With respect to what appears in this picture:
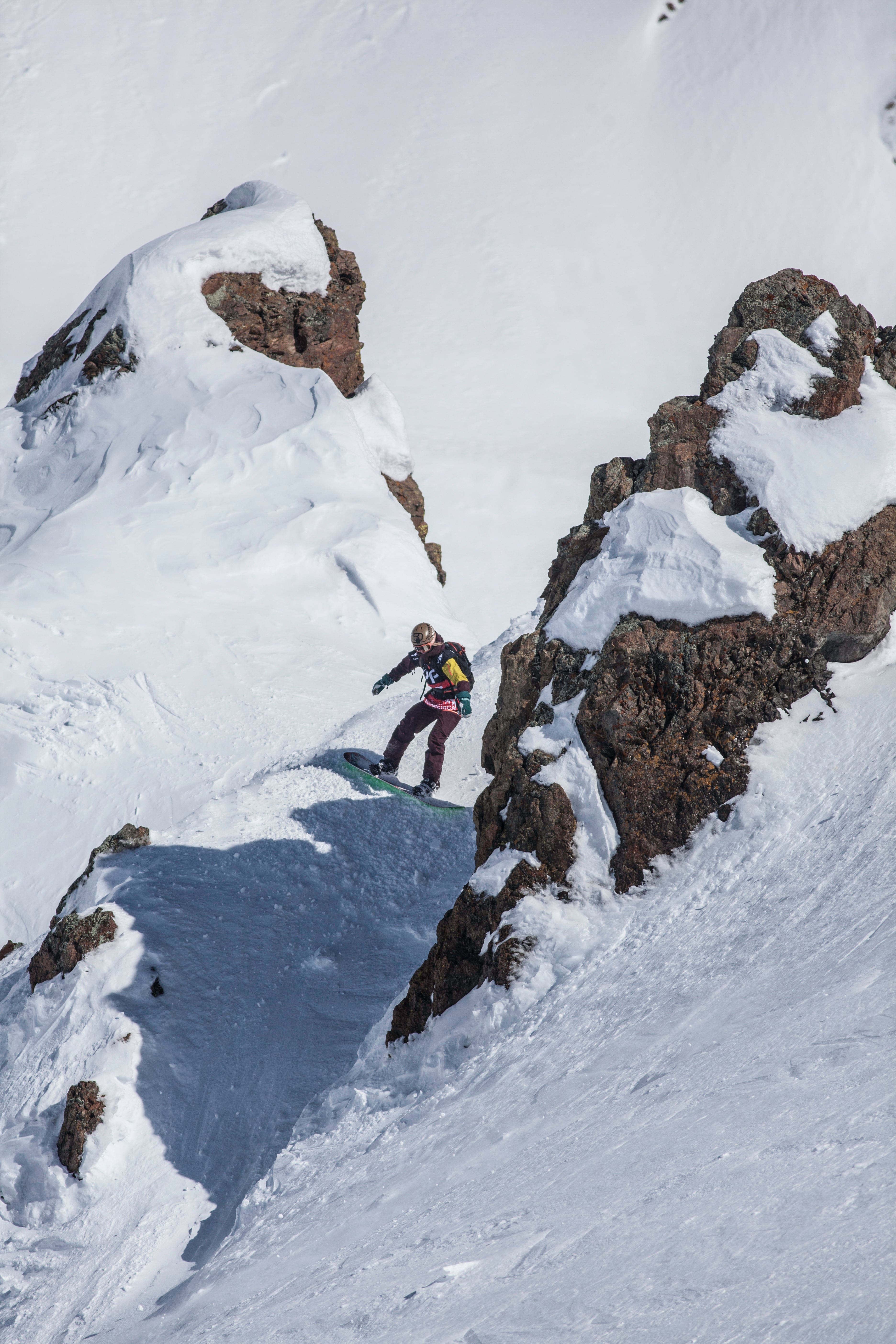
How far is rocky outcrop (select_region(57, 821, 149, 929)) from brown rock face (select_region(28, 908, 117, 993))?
76cm

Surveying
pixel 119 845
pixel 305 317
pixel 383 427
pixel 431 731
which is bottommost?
pixel 431 731

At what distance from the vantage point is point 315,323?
59.5ft

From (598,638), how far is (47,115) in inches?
1962

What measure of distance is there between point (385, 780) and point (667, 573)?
4.22 m

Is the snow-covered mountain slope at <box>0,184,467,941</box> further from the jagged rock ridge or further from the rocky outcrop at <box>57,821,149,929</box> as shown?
the rocky outcrop at <box>57,821,149,929</box>

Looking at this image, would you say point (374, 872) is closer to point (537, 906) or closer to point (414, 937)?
point (414, 937)

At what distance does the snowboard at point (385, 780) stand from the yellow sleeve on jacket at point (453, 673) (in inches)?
41.0

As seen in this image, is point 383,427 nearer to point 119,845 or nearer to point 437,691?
point 437,691

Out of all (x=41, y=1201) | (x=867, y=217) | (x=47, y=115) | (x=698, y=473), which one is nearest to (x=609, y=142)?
(x=867, y=217)

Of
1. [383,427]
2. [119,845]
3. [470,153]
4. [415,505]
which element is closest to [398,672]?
[119,845]

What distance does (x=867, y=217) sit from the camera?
48031 millimetres

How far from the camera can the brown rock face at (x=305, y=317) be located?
1727 cm

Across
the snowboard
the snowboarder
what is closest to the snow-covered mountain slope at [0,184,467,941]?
the snowboard

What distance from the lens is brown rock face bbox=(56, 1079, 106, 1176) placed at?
6.54 m
